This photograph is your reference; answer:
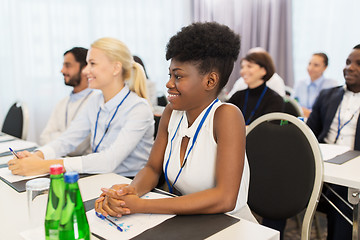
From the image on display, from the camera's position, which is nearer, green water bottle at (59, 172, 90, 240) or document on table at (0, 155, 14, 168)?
green water bottle at (59, 172, 90, 240)

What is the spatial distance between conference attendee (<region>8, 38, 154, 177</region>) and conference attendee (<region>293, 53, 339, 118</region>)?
312 centimetres

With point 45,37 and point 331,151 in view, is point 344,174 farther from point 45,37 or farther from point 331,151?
point 45,37

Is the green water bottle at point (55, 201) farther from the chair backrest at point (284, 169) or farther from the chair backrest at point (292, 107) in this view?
the chair backrest at point (292, 107)

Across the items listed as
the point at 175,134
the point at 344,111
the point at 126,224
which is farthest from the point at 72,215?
the point at 344,111

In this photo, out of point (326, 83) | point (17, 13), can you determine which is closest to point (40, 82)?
point (17, 13)

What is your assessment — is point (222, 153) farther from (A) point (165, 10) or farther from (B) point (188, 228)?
(A) point (165, 10)

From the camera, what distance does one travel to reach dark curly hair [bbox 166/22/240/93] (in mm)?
1215

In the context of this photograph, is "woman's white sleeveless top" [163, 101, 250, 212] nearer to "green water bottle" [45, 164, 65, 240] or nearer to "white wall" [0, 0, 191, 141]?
"green water bottle" [45, 164, 65, 240]

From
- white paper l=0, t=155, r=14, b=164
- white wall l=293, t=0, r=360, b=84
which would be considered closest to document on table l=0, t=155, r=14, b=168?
white paper l=0, t=155, r=14, b=164

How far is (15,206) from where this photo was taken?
1214mm

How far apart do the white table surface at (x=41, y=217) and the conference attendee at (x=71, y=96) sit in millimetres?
1404

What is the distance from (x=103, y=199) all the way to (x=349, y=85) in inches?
75.7

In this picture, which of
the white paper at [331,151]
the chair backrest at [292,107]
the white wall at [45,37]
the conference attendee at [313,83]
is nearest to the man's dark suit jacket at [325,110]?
the chair backrest at [292,107]

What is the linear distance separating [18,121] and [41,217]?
192 centimetres
